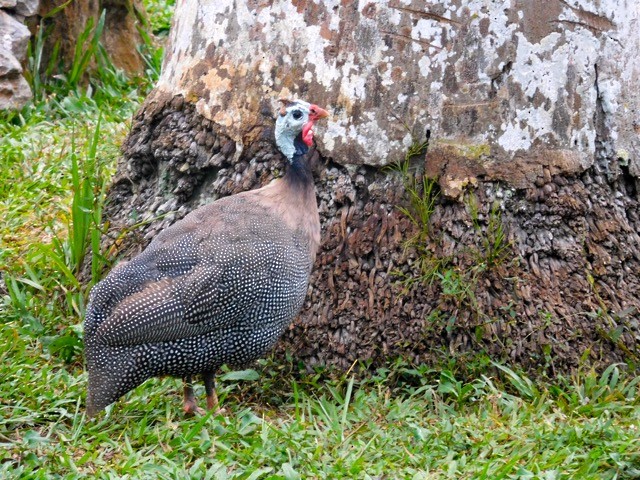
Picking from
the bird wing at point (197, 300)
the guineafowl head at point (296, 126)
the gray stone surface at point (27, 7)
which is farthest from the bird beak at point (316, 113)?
the gray stone surface at point (27, 7)

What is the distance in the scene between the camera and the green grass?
3744 mm

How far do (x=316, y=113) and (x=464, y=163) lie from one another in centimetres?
70

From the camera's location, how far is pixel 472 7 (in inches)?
174

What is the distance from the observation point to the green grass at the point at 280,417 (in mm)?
3744

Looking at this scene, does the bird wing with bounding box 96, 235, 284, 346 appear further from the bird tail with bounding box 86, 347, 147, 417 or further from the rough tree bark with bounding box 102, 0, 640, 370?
the rough tree bark with bounding box 102, 0, 640, 370

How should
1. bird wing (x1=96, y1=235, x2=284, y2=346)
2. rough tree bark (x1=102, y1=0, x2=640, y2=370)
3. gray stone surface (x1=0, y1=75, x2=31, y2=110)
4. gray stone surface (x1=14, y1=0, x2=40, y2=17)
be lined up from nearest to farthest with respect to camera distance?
bird wing (x1=96, y1=235, x2=284, y2=346) < rough tree bark (x1=102, y1=0, x2=640, y2=370) < gray stone surface (x1=0, y1=75, x2=31, y2=110) < gray stone surface (x1=14, y1=0, x2=40, y2=17)

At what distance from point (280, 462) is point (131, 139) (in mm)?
2132

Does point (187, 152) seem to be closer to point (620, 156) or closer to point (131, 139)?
point (131, 139)

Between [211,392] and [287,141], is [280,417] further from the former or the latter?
[287,141]

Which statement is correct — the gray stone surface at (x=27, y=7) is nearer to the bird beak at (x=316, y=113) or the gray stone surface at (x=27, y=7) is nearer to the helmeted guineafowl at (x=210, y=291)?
the helmeted guineafowl at (x=210, y=291)

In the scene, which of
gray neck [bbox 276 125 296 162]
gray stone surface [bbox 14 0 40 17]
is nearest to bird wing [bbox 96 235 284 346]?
gray neck [bbox 276 125 296 162]

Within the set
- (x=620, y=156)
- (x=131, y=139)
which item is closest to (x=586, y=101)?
(x=620, y=156)

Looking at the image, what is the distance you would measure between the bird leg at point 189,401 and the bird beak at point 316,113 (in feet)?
4.06

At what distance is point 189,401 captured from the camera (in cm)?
435
